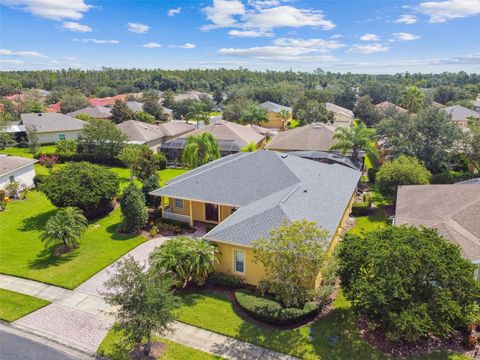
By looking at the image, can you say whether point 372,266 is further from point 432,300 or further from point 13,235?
point 13,235

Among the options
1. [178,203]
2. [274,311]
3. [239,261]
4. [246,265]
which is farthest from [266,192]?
[274,311]

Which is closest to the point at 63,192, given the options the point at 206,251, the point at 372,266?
the point at 206,251

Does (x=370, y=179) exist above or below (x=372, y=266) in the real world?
below

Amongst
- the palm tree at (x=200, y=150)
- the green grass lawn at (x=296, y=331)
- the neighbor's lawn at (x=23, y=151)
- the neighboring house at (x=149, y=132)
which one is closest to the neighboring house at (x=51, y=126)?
the neighbor's lawn at (x=23, y=151)

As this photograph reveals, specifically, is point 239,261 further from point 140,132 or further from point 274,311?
point 140,132

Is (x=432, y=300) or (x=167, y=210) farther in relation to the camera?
(x=167, y=210)

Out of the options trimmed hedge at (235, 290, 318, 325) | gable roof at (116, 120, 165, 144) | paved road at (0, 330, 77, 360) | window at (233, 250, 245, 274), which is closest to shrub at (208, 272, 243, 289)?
window at (233, 250, 245, 274)

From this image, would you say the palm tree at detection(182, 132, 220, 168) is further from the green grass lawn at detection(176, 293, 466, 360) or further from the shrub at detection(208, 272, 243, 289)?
the green grass lawn at detection(176, 293, 466, 360)
